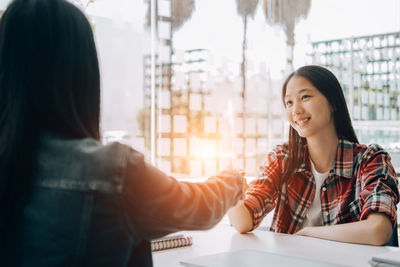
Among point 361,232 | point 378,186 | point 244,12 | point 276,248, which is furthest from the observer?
point 244,12

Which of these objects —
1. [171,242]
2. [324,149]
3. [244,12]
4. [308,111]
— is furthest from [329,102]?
[244,12]

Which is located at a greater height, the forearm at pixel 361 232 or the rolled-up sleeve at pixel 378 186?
the rolled-up sleeve at pixel 378 186

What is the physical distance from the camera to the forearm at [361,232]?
4.47 feet

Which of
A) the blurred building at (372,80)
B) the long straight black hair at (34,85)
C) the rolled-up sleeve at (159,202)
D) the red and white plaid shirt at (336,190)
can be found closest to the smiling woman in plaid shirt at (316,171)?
the red and white plaid shirt at (336,190)

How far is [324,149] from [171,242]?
2.78ft

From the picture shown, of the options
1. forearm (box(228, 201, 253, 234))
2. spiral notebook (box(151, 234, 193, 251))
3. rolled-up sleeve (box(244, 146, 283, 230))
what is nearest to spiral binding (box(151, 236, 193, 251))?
spiral notebook (box(151, 234, 193, 251))

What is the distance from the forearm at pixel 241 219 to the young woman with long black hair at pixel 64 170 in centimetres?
86

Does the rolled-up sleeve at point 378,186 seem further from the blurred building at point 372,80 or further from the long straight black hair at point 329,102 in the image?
the blurred building at point 372,80

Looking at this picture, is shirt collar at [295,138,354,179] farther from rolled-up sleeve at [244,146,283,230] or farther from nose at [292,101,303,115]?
nose at [292,101,303,115]

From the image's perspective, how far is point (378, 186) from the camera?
5.05 feet

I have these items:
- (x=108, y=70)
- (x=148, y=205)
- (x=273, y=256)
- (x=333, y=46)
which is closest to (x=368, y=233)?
(x=273, y=256)

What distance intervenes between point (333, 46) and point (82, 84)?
4514mm

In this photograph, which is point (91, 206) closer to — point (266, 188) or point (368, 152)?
point (266, 188)

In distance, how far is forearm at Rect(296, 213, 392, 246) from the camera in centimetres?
136
